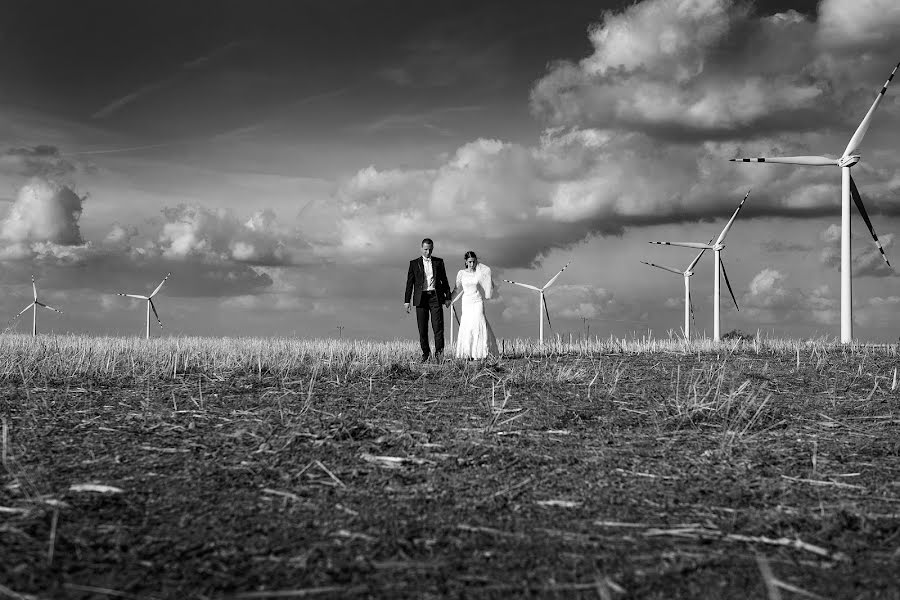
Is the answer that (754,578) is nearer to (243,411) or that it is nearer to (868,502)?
(868,502)

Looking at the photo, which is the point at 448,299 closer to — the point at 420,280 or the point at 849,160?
the point at 420,280

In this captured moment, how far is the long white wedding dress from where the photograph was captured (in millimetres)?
18578

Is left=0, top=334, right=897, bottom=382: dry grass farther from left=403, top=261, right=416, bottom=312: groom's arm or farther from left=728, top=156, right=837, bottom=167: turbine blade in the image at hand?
left=728, top=156, right=837, bottom=167: turbine blade

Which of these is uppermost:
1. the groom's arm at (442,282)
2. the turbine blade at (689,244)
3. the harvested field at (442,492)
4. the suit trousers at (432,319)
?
the turbine blade at (689,244)

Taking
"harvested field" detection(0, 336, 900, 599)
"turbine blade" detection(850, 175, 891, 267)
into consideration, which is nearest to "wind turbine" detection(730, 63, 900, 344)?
"turbine blade" detection(850, 175, 891, 267)

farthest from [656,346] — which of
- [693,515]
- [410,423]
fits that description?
[693,515]

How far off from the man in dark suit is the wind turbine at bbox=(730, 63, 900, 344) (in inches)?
588

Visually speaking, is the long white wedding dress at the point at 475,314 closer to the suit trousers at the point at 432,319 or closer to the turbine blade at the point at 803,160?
the suit trousers at the point at 432,319

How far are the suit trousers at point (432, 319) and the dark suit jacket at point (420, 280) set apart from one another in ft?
0.44

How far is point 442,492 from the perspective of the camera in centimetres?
604

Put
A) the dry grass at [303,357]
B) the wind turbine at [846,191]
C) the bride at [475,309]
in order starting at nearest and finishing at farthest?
the dry grass at [303,357], the bride at [475,309], the wind turbine at [846,191]

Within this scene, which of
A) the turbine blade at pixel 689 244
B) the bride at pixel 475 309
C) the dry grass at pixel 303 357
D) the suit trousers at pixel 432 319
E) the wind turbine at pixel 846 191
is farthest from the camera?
the turbine blade at pixel 689 244

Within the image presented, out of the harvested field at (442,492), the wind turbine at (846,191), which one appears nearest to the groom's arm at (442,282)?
the harvested field at (442,492)

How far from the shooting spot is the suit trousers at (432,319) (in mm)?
17953
